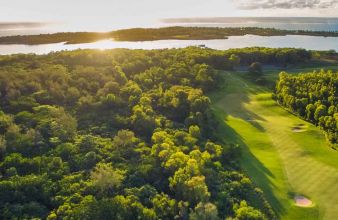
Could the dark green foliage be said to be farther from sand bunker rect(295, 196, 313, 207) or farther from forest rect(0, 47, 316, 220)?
sand bunker rect(295, 196, 313, 207)

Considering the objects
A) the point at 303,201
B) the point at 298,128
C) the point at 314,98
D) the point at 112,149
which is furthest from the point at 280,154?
the point at 314,98

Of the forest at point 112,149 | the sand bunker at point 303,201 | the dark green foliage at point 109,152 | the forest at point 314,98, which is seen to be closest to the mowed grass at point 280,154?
the sand bunker at point 303,201

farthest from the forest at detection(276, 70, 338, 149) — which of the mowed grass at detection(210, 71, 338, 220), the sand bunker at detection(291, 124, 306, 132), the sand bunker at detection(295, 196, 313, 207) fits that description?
the sand bunker at detection(295, 196, 313, 207)

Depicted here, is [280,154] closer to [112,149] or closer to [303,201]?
[303,201]

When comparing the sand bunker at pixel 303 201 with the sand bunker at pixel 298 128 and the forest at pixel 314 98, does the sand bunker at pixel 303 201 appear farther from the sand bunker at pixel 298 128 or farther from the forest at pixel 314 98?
the sand bunker at pixel 298 128

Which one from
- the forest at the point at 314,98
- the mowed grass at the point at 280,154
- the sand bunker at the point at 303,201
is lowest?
the sand bunker at the point at 303,201
